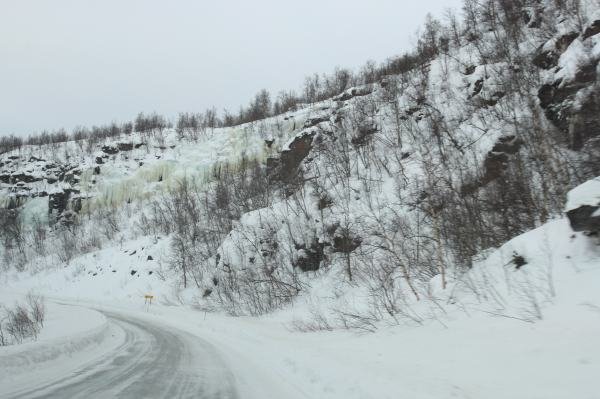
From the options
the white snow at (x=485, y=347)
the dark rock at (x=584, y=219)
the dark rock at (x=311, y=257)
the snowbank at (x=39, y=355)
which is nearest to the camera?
the white snow at (x=485, y=347)

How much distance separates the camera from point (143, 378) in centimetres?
597

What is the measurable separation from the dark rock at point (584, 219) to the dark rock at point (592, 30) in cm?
1392

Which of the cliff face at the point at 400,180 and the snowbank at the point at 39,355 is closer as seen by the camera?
the snowbank at the point at 39,355

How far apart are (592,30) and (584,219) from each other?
14545 millimetres

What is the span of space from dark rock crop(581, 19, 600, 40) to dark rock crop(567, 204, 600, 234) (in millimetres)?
13925

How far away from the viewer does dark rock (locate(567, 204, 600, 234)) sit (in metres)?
6.08

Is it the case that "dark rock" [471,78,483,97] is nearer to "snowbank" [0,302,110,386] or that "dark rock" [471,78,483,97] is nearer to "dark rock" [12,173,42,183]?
"snowbank" [0,302,110,386]

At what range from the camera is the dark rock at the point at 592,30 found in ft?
51.7

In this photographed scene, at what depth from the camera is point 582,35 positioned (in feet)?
53.4

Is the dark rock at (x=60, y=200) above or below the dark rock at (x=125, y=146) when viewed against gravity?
below

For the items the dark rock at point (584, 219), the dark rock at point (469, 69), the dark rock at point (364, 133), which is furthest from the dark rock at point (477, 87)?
the dark rock at point (584, 219)

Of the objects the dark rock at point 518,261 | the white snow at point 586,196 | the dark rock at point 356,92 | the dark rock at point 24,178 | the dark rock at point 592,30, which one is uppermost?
the dark rock at point 24,178

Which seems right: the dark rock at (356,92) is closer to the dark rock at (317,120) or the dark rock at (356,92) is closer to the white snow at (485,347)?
the dark rock at (317,120)

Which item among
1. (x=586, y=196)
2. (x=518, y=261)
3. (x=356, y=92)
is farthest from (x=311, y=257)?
(x=356, y=92)
